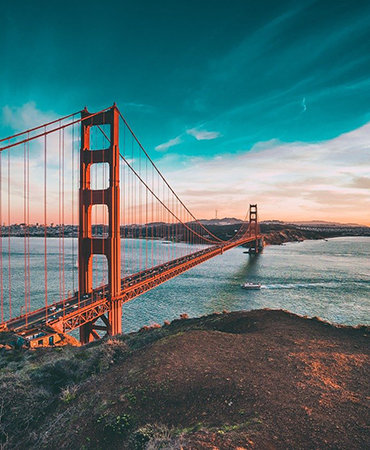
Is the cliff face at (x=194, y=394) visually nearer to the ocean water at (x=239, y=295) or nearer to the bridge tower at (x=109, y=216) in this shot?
the bridge tower at (x=109, y=216)

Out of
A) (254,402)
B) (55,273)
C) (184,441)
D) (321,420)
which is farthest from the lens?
(55,273)

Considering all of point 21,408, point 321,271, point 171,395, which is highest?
point 171,395

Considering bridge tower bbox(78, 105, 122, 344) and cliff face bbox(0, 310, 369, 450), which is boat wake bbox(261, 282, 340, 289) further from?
cliff face bbox(0, 310, 369, 450)

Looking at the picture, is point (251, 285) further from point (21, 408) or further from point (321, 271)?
point (21, 408)

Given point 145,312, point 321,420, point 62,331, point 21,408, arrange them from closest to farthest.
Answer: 1. point 321,420
2. point 21,408
3. point 62,331
4. point 145,312

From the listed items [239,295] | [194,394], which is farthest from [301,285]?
[194,394]

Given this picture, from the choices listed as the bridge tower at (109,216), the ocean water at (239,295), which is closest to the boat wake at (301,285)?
the ocean water at (239,295)

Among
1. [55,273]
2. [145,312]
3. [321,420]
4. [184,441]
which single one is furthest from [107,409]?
[55,273]

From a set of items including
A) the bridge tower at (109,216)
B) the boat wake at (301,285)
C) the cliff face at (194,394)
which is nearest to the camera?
the cliff face at (194,394)
